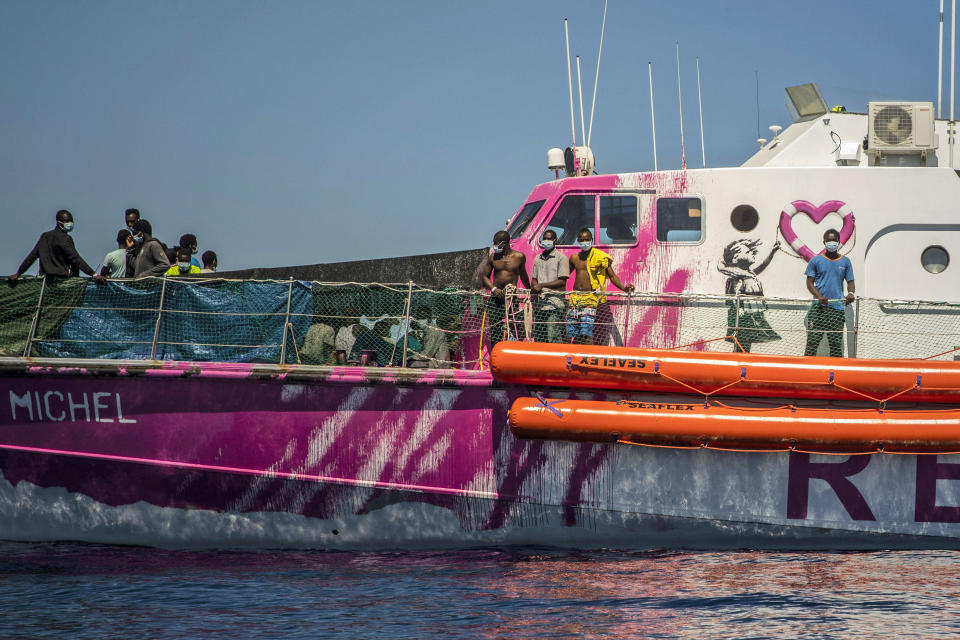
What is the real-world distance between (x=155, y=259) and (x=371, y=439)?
9.83 ft

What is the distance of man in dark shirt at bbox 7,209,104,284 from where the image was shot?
9742mm

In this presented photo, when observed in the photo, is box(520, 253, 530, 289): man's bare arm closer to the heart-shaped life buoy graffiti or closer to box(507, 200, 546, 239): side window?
box(507, 200, 546, 239): side window

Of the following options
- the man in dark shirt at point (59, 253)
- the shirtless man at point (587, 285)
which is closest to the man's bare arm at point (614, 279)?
the shirtless man at point (587, 285)

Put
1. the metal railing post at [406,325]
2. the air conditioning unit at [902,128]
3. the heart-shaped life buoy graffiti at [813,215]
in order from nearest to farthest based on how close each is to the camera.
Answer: the metal railing post at [406,325], the heart-shaped life buoy graffiti at [813,215], the air conditioning unit at [902,128]

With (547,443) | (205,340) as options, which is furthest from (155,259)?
(547,443)

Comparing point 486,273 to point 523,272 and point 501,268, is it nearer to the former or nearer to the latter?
point 501,268

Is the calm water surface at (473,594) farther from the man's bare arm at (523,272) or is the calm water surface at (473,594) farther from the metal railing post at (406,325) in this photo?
the man's bare arm at (523,272)

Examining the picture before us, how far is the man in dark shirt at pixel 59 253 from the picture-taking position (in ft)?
32.0

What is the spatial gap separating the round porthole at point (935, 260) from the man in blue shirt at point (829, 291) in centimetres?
99

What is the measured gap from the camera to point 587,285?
10000mm

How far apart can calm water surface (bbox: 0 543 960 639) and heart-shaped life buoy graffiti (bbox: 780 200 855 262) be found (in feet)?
10.4

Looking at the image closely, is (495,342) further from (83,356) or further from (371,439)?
(83,356)

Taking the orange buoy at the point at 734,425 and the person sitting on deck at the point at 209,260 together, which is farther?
the person sitting on deck at the point at 209,260

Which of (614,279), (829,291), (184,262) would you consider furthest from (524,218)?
(184,262)
